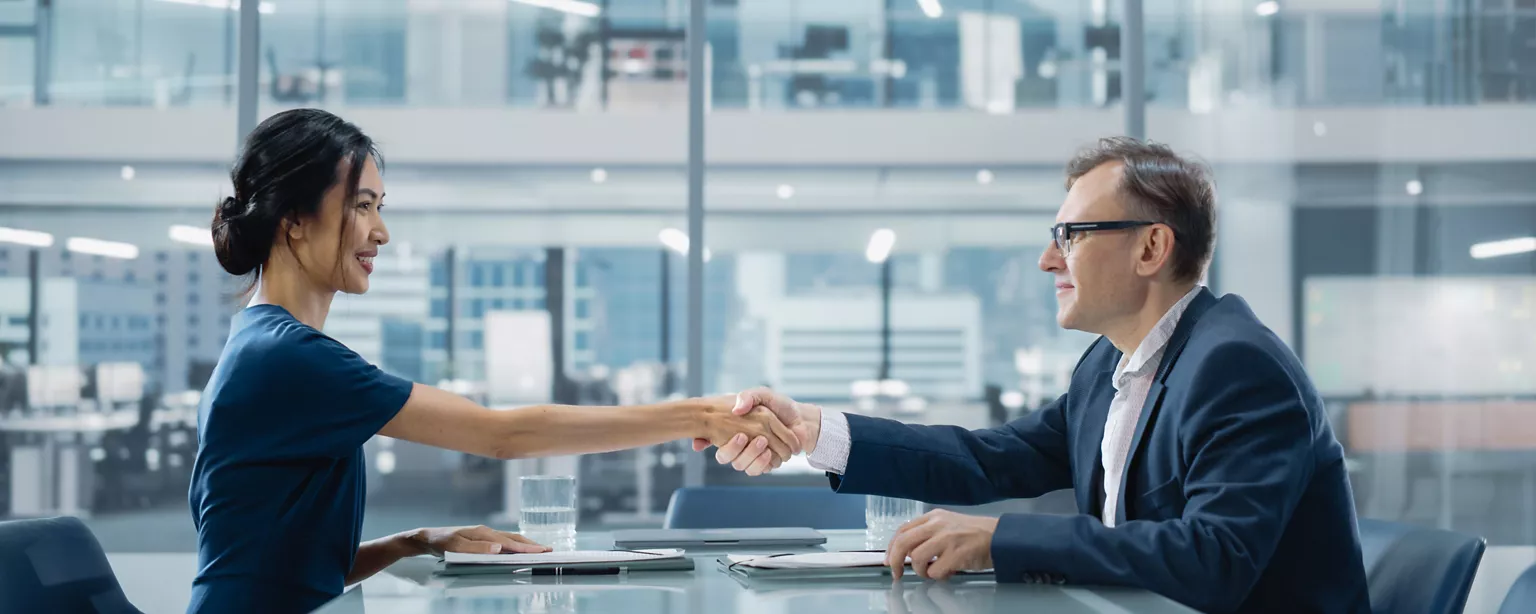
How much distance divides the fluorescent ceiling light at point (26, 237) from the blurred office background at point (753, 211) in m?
0.01

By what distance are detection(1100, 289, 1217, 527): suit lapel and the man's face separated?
0.13 metres

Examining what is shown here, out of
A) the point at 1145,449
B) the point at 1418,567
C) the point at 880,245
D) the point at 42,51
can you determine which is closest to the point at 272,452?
the point at 1145,449

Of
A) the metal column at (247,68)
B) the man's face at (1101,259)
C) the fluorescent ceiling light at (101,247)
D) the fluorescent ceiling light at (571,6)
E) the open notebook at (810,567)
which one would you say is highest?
the fluorescent ceiling light at (571,6)

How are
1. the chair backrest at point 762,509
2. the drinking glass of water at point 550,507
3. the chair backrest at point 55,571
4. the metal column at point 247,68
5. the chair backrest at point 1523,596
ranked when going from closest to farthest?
the chair backrest at point 1523,596
the chair backrest at point 55,571
the drinking glass of water at point 550,507
the chair backrest at point 762,509
the metal column at point 247,68

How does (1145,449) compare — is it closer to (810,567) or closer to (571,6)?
(810,567)

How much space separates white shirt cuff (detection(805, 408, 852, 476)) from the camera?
2.13 meters

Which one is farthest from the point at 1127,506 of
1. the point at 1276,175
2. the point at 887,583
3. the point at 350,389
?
the point at 1276,175

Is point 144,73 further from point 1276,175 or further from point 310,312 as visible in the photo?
point 1276,175

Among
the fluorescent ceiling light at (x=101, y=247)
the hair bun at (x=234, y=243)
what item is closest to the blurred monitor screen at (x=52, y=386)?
the fluorescent ceiling light at (x=101, y=247)

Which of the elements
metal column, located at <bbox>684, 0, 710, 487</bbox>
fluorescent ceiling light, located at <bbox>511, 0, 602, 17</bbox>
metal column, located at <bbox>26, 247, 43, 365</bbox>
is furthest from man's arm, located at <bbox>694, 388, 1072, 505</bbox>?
metal column, located at <bbox>26, 247, 43, 365</bbox>

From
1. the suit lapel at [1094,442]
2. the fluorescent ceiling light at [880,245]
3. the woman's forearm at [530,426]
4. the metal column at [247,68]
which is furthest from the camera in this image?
the fluorescent ceiling light at [880,245]

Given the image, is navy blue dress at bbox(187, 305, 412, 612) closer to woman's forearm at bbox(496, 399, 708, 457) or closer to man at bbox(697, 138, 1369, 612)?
woman's forearm at bbox(496, 399, 708, 457)

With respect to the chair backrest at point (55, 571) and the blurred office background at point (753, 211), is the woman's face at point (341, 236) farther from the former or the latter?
the blurred office background at point (753, 211)

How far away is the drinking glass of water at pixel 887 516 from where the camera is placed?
212 cm
